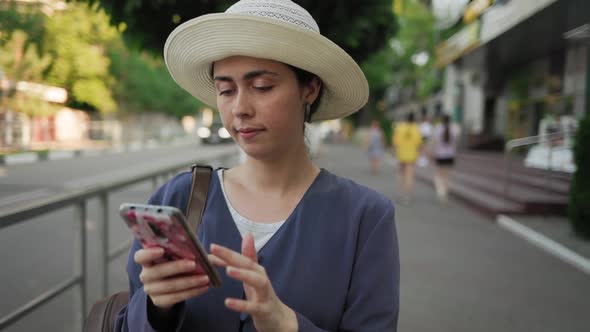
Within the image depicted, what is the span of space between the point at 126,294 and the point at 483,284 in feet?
13.3

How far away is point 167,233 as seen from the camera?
1017 millimetres

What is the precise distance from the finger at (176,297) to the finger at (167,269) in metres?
0.05

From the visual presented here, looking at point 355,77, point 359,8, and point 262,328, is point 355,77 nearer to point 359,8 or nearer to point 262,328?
point 262,328

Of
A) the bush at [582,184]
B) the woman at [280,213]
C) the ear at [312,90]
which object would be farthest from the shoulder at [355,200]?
the bush at [582,184]

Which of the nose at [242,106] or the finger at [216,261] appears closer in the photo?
the finger at [216,261]

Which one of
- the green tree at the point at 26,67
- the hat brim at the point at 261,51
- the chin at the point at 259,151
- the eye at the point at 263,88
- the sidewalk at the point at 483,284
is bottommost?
the sidewalk at the point at 483,284

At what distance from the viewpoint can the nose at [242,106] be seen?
1385 millimetres

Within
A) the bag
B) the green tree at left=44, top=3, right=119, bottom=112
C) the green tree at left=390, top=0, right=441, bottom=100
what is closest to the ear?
the bag

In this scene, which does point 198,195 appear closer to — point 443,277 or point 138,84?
point 443,277

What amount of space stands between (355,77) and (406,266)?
4.14 metres

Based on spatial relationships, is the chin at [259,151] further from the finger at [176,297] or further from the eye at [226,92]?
the finger at [176,297]

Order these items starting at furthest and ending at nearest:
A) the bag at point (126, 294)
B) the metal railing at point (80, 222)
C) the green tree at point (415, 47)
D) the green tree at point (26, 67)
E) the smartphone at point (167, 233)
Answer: the green tree at point (415, 47)
the green tree at point (26, 67)
the metal railing at point (80, 222)
the bag at point (126, 294)
the smartphone at point (167, 233)

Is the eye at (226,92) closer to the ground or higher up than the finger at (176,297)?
higher up

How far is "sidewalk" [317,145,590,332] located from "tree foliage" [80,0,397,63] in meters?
2.54
